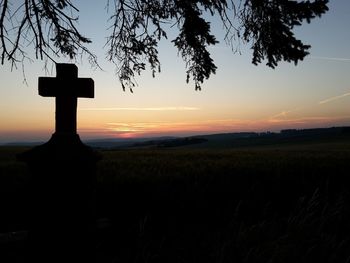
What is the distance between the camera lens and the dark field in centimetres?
360

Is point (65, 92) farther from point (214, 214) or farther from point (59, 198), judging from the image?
point (214, 214)

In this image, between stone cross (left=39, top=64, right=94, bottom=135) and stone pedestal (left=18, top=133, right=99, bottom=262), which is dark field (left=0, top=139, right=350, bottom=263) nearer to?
stone pedestal (left=18, top=133, right=99, bottom=262)

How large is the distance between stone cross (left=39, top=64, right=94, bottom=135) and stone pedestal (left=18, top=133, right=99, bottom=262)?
69 millimetres

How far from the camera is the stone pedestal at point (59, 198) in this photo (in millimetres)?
2590

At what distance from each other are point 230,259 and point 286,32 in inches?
241

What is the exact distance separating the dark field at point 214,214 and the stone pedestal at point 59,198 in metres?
0.83

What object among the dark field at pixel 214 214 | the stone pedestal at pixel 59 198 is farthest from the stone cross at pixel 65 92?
the dark field at pixel 214 214

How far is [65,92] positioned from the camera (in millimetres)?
2711

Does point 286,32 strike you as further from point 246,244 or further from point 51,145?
point 51,145

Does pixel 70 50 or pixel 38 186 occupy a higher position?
pixel 70 50

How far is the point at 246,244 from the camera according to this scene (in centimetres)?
356

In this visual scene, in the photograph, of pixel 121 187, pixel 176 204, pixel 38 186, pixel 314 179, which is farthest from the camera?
pixel 314 179

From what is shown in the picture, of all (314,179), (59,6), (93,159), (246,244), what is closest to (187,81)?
(59,6)

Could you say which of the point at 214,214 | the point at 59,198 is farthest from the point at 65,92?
the point at 214,214
